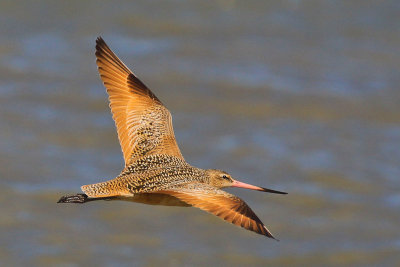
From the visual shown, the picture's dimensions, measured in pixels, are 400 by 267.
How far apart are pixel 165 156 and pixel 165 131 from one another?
1.11 ft

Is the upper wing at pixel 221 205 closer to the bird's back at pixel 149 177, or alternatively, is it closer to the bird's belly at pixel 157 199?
the bird's belly at pixel 157 199

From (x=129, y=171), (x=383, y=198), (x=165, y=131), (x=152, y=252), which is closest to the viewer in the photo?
(x=129, y=171)

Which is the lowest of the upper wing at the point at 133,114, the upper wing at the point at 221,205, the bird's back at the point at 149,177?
the upper wing at the point at 221,205

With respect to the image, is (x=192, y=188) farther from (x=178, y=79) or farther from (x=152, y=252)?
(x=178, y=79)

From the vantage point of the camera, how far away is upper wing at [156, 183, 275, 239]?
6.27 metres

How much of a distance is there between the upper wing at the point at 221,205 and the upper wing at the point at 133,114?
1.04 metres

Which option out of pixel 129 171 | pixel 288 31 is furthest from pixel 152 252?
pixel 288 31

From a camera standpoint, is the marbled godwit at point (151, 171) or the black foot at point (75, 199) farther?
the black foot at point (75, 199)

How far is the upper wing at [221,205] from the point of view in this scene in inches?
247

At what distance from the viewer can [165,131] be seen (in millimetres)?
7801

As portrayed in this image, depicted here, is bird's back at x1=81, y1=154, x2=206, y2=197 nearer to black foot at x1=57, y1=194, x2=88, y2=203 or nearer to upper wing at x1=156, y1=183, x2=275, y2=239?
black foot at x1=57, y1=194, x2=88, y2=203

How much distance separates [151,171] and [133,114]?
2.87ft

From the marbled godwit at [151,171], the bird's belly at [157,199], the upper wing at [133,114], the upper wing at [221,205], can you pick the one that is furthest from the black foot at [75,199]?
the upper wing at [133,114]

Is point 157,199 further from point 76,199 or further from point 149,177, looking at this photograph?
point 76,199
